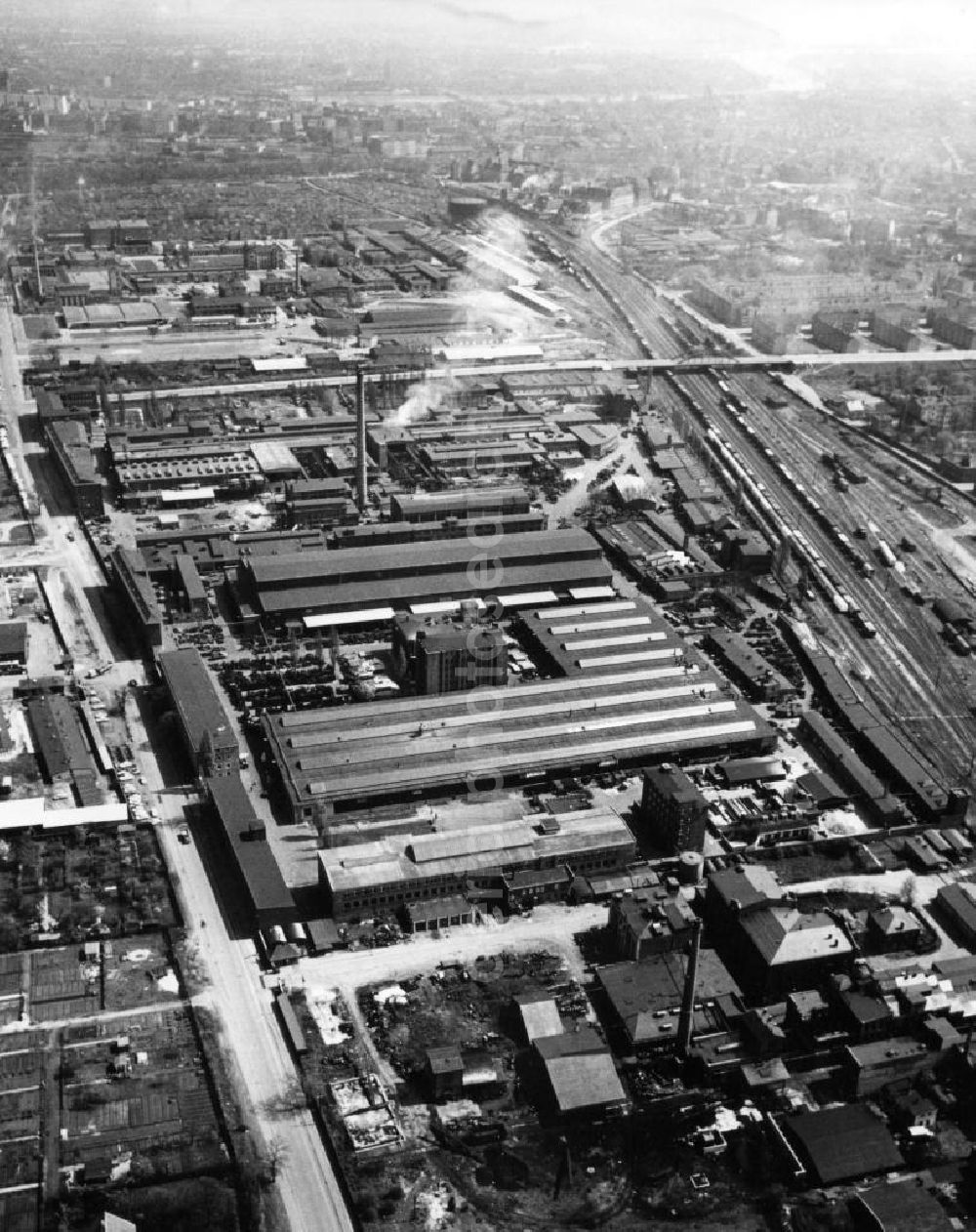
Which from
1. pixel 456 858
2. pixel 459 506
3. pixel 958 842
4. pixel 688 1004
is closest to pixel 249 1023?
pixel 456 858

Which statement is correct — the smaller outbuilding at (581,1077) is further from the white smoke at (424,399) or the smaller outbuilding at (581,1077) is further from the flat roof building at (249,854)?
the white smoke at (424,399)

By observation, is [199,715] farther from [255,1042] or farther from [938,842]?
[938,842]

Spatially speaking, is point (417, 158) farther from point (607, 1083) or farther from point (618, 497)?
point (607, 1083)

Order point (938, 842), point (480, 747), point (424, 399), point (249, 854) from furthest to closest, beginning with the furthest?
point (424, 399)
point (480, 747)
point (938, 842)
point (249, 854)

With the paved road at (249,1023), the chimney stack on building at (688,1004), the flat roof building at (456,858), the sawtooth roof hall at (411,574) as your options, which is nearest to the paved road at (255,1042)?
the paved road at (249,1023)

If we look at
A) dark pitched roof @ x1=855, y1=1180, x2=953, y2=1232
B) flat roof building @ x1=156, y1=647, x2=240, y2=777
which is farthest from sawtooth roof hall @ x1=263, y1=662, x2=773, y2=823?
dark pitched roof @ x1=855, y1=1180, x2=953, y2=1232

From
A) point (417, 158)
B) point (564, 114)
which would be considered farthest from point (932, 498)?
point (564, 114)
